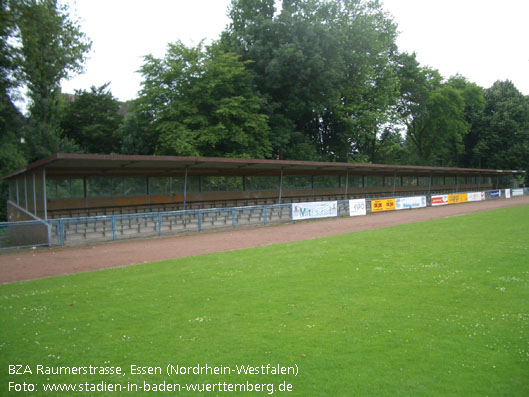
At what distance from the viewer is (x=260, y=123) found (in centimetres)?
3838

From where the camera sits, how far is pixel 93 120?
49.9m

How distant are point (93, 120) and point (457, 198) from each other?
44.4 m

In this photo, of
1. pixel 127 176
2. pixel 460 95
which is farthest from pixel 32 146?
pixel 460 95

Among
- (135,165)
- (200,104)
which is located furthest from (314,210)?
(200,104)

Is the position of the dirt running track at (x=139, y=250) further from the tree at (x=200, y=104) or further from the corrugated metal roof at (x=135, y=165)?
the tree at (x=200, y=104)

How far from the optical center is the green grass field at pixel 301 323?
16.3 ft

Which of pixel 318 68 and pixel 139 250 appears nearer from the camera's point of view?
pixel 139 250

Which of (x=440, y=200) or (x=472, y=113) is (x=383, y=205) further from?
(x=472, y=113)

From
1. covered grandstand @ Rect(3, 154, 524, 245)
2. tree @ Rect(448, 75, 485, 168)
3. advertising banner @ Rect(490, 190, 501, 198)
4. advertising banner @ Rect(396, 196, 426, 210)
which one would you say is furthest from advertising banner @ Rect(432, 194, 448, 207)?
tree @ Rect(448, 75, 485, 168)

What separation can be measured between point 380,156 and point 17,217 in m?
51.2

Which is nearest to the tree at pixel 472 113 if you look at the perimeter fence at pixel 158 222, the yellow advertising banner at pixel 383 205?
the yellow advertising banner at pixel 383 205

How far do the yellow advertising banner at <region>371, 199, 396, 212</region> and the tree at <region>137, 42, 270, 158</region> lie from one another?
11.9 m

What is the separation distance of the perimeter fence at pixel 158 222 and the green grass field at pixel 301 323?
6483mm

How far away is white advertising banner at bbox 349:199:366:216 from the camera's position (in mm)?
29453
